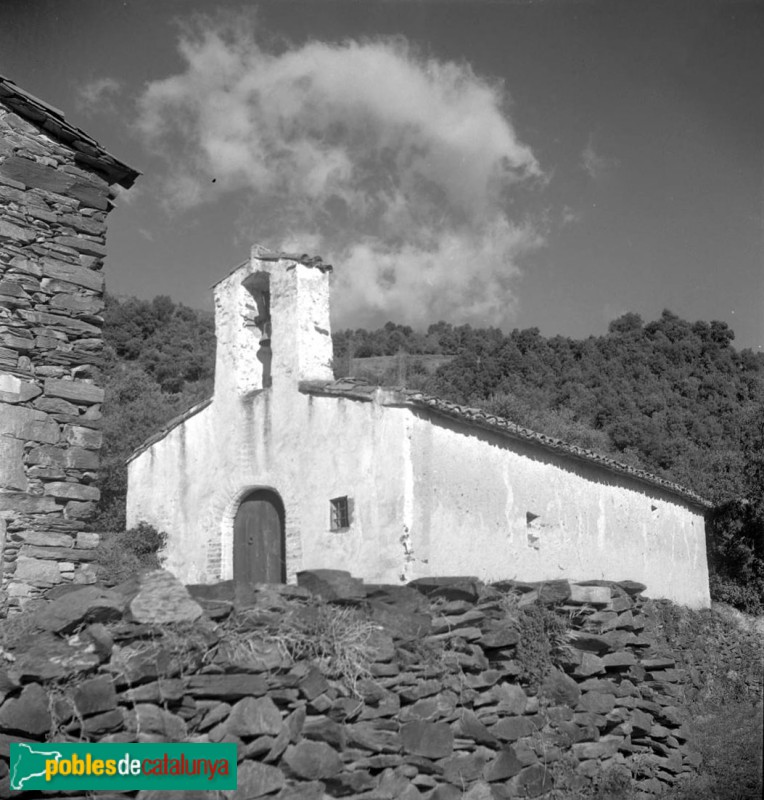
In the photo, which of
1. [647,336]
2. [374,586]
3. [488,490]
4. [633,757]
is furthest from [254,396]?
[647,336]

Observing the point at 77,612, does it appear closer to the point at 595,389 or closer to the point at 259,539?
the point at 259,539

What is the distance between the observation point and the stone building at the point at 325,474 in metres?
10.8

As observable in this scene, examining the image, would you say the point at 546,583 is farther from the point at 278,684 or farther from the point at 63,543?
the point at 63,543

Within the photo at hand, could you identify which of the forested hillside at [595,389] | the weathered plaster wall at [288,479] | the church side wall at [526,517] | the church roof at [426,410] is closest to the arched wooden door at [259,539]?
the weathered plaster wall at [288,479]

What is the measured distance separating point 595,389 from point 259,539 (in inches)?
1072

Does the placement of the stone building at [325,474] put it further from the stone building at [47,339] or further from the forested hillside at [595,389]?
the forested hillside at [595,389]

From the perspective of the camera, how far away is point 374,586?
831cm

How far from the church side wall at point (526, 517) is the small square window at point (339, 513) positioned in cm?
110

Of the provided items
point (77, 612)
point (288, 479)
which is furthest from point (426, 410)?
point (77, 612)

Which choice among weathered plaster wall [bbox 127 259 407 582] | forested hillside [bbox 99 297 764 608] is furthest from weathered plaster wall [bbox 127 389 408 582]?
forested hillside [bbox 99 297 764 608]

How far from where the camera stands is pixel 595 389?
36750mm

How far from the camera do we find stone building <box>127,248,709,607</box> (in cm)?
1080

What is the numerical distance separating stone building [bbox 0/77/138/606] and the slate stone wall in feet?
0.03

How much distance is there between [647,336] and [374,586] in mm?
37899
